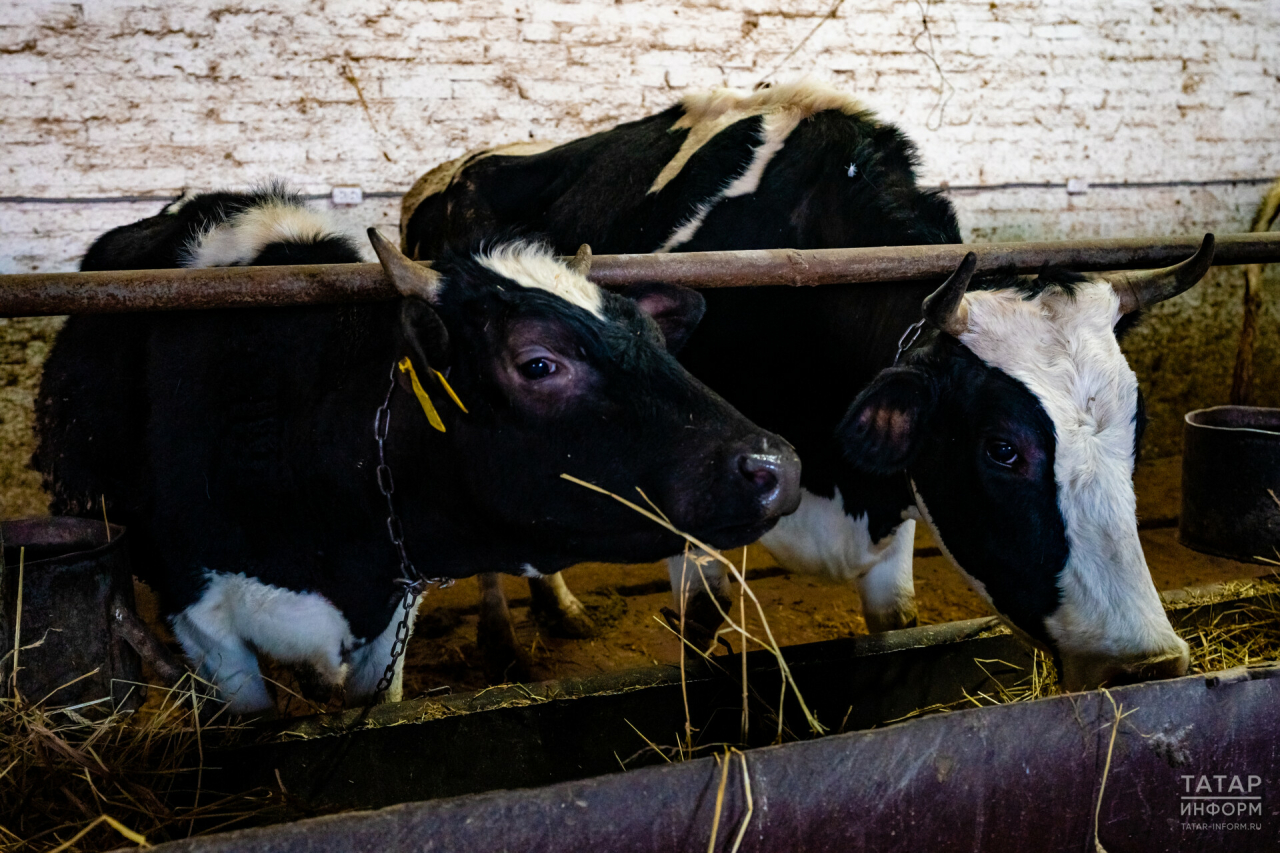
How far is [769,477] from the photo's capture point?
1857 millimetres

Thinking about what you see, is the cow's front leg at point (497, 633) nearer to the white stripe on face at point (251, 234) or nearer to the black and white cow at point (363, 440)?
the black and white cow at point (363, 440)

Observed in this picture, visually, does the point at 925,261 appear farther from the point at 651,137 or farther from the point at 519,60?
the point at 519,60

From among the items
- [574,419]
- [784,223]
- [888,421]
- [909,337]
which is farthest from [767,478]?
[784,223]

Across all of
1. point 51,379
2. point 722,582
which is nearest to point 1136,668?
point 722,582

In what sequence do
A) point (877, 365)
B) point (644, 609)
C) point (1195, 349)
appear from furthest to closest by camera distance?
point (1195, 349) < point (644, 609) < point (877, 365)

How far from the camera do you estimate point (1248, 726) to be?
1786mm

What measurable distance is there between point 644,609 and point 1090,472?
2.49 m

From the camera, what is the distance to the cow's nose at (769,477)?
1.85 metres

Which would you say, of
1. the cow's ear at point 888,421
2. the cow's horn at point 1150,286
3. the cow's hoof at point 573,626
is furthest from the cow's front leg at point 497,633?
the cow's horn at point 1150,286

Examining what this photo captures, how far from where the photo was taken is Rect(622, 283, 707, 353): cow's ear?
7.98ft

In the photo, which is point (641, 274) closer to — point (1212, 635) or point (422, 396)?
point (422, 396)

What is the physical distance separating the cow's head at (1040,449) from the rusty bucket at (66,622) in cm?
177

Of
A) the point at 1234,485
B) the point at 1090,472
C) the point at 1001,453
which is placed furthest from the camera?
the point at 1234,485

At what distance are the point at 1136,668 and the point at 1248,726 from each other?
9.4 inches
